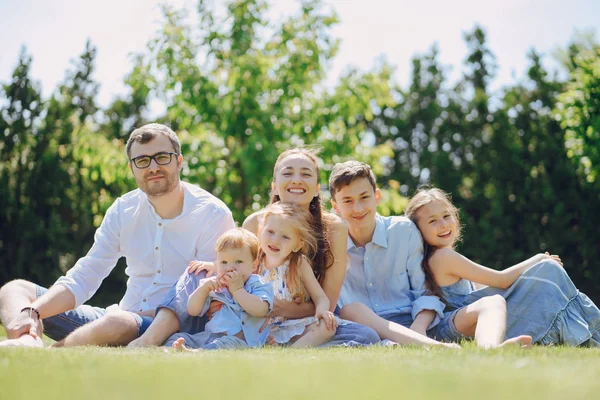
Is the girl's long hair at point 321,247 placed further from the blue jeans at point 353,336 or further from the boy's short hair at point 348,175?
the blue jeans at point 353,336

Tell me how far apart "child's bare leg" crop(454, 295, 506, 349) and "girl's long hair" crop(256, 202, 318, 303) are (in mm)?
1132

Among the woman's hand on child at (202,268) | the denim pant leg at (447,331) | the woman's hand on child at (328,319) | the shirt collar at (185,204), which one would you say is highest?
the shirt collar at (185,204)

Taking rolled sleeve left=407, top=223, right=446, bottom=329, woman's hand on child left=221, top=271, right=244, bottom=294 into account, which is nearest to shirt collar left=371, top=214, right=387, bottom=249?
rolled sleeve left=407, top=223, right=446, bottom=329

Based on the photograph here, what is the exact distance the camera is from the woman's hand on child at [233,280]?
4812 millimetres

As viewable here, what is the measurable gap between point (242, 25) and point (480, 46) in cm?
1091

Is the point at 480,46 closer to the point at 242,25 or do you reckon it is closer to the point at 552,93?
the point at 552,93

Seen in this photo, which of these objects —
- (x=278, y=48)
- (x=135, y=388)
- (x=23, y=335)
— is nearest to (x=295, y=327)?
(x=23, y=335)

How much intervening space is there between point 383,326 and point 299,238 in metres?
0.86

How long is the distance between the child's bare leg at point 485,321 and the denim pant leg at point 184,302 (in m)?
1.83

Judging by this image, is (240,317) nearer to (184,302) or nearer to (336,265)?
(184,302)

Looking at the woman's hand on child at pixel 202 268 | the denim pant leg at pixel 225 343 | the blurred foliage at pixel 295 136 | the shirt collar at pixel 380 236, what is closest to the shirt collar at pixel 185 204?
the woman's hand on child at pixel 202 268

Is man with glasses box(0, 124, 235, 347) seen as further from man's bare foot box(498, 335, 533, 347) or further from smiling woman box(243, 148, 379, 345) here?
man's bare foot box(498, 335, 533, 347)

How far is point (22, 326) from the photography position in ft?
15.8

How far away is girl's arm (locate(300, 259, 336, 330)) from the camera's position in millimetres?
4797
